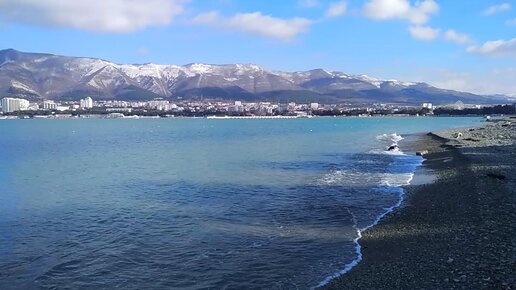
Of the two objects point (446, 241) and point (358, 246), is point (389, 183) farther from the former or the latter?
point (446, 241)

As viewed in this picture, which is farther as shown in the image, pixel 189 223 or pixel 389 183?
pixel 389 183

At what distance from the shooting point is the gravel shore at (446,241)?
10062 millimetres

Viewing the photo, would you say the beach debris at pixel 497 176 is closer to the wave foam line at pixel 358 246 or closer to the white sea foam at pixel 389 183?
the white sea foam at pixel 389 183

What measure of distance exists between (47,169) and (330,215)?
2770cm

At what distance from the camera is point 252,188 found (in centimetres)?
2600

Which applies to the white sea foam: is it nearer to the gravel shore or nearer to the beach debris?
the gravel shore

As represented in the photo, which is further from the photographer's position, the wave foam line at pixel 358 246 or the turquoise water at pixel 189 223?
the turquoise water at pixel 189 223

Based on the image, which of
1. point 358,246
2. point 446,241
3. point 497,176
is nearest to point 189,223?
point 358,246

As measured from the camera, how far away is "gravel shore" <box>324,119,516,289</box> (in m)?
10.1

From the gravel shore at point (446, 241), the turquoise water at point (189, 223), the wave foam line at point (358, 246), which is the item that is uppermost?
the gravel shore at point (446, 241)

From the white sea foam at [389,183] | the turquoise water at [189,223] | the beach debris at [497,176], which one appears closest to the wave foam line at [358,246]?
the white sea foam at [389,183]

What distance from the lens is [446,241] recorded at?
1312 cm

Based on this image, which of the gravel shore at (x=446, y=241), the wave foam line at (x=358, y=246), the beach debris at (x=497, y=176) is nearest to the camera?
the gravel shore at (x=446, y=241)

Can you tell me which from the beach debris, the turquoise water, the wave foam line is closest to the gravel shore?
the beach debris
